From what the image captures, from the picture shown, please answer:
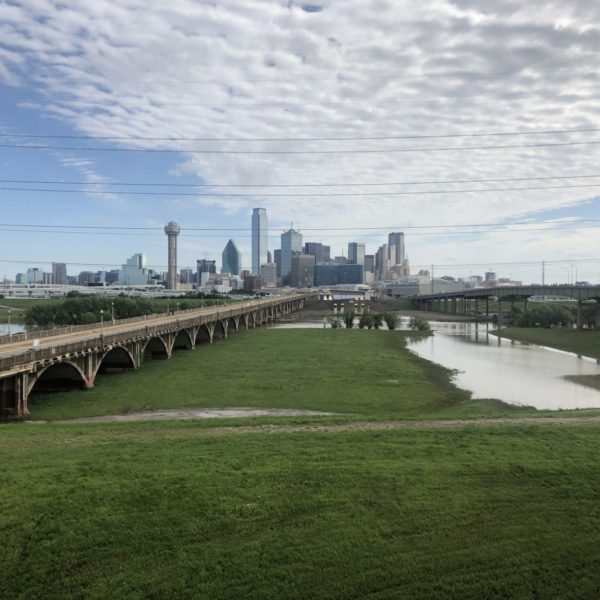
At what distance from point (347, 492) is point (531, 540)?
13.9 ft

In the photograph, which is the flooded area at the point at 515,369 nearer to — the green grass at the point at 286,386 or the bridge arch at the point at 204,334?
the green grass at the point at 286,386

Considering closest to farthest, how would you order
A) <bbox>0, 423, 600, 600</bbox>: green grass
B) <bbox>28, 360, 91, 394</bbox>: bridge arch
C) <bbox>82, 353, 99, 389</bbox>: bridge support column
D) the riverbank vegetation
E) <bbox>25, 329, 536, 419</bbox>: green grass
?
<bbox>0, 423, 600, 600</bbox>: green grass
<bbox>25, 329, 536, 419</bbox>: green grass
<bbox>28, 360, 91, 394</bbox>: bridge arch
<bbox>82, 353, 99, 389</bbox>: bridge support column
the riverbank vegetation

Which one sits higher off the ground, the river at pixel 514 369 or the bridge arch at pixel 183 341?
the bridge arch at pixel 183 341

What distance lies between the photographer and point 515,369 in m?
49.7

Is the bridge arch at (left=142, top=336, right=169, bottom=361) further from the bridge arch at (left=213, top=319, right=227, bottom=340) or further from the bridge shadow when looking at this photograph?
the bridge arch at (left=213, top=319, right=227, bottom=340)

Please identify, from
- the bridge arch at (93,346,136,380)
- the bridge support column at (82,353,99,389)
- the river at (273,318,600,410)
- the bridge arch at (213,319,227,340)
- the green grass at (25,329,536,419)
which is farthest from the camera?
the bridge arch at (213,319,227,340)

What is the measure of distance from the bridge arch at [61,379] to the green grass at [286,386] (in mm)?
1219

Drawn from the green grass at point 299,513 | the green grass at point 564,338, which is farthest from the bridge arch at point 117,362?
the green grass at point 564,338

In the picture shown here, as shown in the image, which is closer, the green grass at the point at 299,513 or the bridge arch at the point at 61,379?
the green grass at the point at 299,513

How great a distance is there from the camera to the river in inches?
1403

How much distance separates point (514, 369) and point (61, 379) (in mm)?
37781

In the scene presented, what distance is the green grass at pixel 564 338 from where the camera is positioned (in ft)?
224

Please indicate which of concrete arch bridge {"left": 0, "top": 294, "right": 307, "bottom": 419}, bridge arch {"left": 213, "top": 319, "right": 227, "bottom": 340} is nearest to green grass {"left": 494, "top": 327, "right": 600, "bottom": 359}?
bridge arch {"left": 213, "top": 319, "right": 227, "bottom": 340}

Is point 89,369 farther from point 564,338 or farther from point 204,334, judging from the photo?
point 564,338
